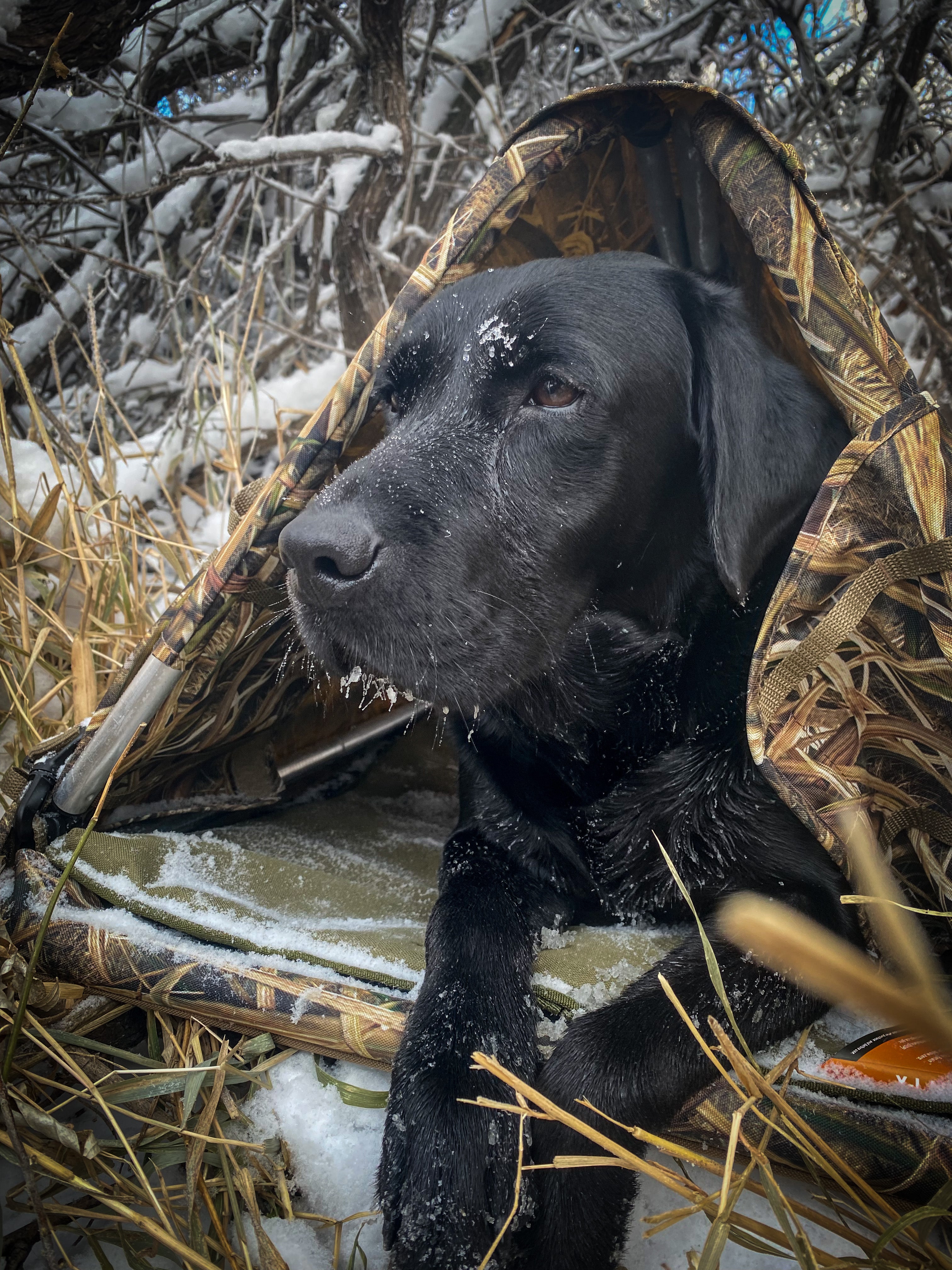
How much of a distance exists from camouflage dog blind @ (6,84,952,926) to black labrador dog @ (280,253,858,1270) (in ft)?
0.43

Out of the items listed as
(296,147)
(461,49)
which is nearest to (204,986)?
(296,147)

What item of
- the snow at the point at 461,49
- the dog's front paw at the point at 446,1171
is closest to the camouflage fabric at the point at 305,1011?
the dog's front paw at the point at 446,1171

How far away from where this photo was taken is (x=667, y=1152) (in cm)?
91

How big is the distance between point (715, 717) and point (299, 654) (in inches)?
36.8

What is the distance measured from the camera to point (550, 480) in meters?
1.38

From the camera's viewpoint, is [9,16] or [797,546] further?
[9,16]

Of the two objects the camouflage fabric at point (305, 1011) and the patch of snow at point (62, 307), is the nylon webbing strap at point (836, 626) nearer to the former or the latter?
the camouflage fabric at point (305, 1011)

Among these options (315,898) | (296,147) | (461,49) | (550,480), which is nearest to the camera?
(550,480)

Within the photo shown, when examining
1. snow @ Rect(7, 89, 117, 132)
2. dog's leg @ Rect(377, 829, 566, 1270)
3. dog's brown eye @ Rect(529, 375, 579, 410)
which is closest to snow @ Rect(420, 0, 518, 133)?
snow @ Rect(7, 89, 117, 132)

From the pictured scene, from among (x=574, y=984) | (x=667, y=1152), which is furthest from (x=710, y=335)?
Answer: (x=667, y=1152)

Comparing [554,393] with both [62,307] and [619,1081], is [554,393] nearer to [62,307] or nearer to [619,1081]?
[619,1081]

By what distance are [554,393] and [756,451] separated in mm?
369

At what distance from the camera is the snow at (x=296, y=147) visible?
2.39m

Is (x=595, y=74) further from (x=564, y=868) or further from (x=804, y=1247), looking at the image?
(x=804, y=1247)
